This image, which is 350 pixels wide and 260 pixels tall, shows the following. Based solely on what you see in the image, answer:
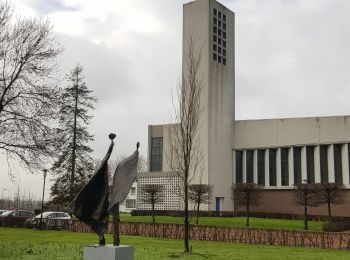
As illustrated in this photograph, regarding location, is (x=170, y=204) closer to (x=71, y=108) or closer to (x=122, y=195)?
(x=71, y=108)

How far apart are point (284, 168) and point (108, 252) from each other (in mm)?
47874

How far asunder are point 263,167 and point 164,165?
38.9ft

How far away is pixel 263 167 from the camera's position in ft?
188

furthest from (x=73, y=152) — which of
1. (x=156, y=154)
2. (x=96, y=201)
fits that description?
(x=96, y=201)

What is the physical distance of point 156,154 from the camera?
Result: 6431 centimetres

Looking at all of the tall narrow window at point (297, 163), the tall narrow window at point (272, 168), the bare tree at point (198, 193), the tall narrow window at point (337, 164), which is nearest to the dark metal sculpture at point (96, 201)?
the bare tree at point (198, 193)

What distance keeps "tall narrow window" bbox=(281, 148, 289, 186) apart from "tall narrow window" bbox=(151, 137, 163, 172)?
50.3ft

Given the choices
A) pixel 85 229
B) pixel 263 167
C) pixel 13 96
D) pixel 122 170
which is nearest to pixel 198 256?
pixel 122 170

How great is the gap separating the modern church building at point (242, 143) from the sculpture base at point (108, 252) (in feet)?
142

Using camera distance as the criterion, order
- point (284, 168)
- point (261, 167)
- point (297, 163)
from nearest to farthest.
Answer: point (297, 163), point (284, 168), point (261, 167)

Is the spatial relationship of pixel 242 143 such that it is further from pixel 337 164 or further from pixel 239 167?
pixel 337 164

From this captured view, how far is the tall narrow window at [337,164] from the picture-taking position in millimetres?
52156

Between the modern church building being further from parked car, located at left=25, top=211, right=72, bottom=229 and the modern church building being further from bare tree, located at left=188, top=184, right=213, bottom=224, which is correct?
parked car, located at left=25, top=211, right=72, bottom=229

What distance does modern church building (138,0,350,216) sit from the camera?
5319 cm
